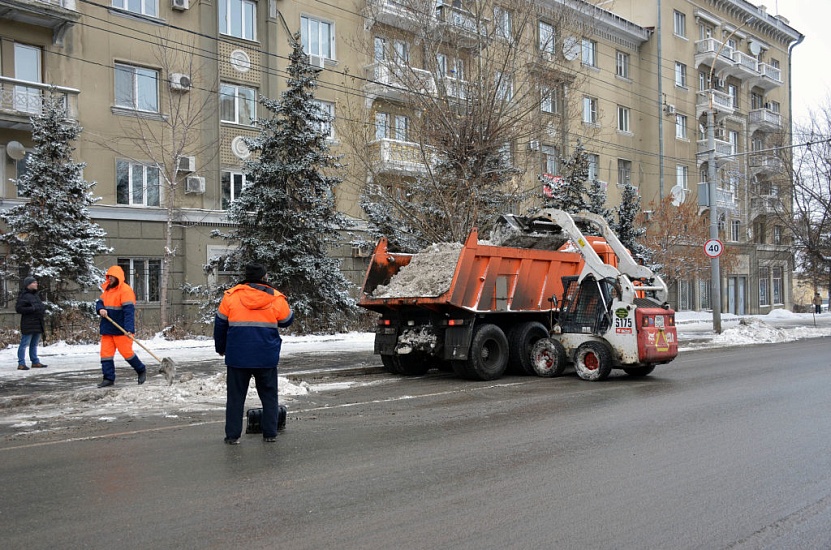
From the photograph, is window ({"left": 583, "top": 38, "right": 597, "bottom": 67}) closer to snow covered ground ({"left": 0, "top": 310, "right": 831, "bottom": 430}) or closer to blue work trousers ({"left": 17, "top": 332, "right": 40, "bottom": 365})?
snow covered ground ({"left": 0, "top": 310, "right": 831, "bottom": 430})

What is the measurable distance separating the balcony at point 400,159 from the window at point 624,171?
23.8 m

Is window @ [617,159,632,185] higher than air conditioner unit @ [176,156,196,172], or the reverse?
window @ [617,159,632,185]

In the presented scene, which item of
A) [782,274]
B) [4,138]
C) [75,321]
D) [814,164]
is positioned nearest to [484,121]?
[75,321]

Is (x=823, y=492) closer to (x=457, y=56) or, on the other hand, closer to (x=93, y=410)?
(x=93, y=410)

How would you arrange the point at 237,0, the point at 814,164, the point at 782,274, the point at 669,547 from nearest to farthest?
the point at 669,547 < the point at 237,0 < the point at 814,164 < the point at 782,274

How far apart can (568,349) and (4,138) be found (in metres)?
18.1

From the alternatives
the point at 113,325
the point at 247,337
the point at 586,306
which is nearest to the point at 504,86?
the point at 586,306

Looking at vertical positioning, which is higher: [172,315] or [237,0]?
[237,0]

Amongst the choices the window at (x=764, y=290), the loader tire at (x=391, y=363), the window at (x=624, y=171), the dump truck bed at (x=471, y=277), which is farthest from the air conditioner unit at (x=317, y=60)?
the window at (x=764, y=290)

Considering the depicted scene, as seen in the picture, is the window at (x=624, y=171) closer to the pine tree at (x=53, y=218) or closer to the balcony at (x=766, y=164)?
the balcony at (x=766, y=164)

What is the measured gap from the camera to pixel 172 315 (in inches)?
961

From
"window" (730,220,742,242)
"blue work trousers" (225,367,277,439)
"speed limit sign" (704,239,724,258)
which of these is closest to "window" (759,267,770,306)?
"window" (730,220,742,242)

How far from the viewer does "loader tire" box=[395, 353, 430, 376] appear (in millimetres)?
13703

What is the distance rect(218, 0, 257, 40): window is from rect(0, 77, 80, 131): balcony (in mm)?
6602
